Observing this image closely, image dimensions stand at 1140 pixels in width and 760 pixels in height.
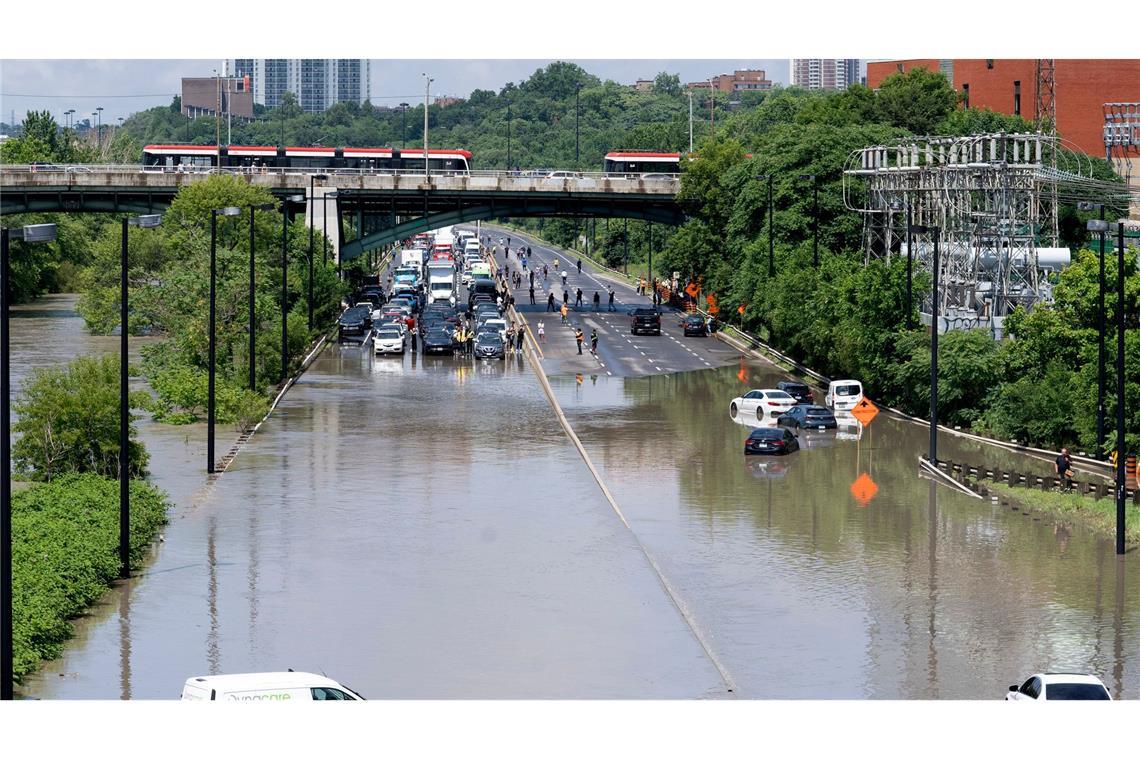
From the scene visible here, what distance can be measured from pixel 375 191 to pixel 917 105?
37.2m

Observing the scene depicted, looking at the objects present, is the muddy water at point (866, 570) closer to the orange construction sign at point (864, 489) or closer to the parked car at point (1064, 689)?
the orange construction sign at point (864, 489)

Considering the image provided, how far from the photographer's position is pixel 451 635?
31.5 meters

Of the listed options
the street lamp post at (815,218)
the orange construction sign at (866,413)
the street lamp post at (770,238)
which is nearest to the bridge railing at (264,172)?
the street lamp post at (770,238)

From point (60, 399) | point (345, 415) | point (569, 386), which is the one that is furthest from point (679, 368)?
point (60, 399)

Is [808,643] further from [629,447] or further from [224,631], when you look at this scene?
[629,447]

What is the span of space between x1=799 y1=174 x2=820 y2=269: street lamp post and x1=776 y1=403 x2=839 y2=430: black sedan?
20721 millimetres

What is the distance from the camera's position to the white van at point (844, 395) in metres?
66.0

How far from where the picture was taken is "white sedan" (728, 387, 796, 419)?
63.3 m

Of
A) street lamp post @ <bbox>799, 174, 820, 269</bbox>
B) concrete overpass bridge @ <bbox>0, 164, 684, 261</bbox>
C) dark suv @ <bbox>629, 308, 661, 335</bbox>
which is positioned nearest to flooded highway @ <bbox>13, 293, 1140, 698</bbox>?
street lamp post @ <bbox>799, 174, 820, 269</bbox>

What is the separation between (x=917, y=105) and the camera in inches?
4695

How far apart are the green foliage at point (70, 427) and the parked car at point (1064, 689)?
26.8m

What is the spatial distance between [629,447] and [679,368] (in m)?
23.9

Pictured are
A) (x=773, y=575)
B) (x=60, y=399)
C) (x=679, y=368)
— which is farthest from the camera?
(x=679, y=368)

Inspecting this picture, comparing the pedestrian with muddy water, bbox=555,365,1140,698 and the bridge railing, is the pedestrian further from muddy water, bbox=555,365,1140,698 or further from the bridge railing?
the bridge railing
